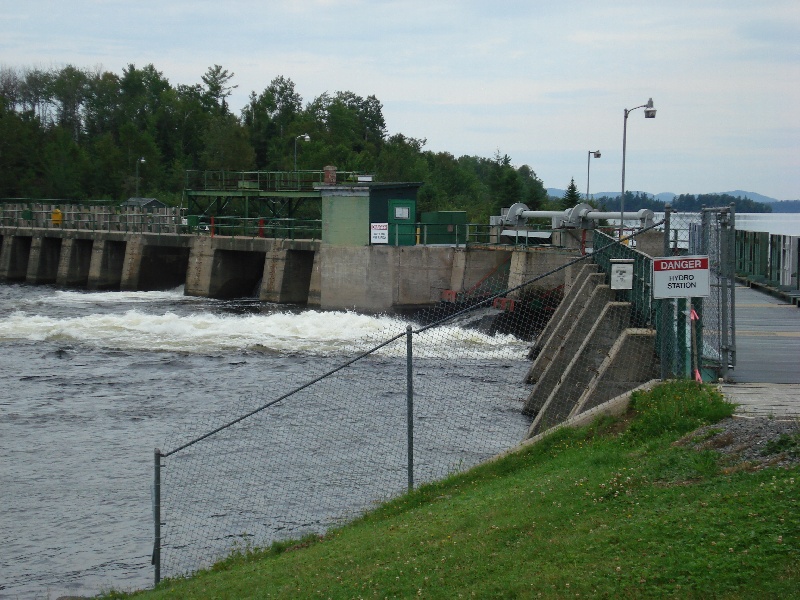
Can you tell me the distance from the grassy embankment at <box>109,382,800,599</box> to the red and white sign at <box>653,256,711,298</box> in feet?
3.78

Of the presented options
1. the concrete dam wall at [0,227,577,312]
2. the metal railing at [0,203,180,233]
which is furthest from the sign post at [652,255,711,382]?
the metal railing at [0,203,180,233]

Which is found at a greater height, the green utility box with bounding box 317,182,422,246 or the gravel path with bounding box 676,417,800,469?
the green utility box with bounding box 317,182,422,246

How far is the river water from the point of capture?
43.5ft

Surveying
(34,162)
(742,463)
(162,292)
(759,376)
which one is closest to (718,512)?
(742,463)

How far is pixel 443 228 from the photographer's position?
43.3 meters

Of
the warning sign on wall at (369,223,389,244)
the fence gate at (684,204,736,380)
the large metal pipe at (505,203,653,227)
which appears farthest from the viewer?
the warning sign on wall at (369,223,389,244)

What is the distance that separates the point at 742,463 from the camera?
8320 millimetres

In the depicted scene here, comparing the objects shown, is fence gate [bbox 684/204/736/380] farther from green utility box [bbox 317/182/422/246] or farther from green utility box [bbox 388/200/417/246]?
green utility box [bbox 388/200/417/246]

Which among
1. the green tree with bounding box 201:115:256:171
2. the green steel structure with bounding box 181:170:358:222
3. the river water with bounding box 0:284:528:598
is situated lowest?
the river water with bounding box 0:284:528:598

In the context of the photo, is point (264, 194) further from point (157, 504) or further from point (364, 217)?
point (157, 504)

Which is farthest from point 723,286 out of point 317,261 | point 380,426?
point 317,261

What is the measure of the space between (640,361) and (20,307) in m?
35.7

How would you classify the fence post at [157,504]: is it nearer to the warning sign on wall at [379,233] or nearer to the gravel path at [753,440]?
the gravel path at [753,440]

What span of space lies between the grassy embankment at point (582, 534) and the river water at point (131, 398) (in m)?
3.46
